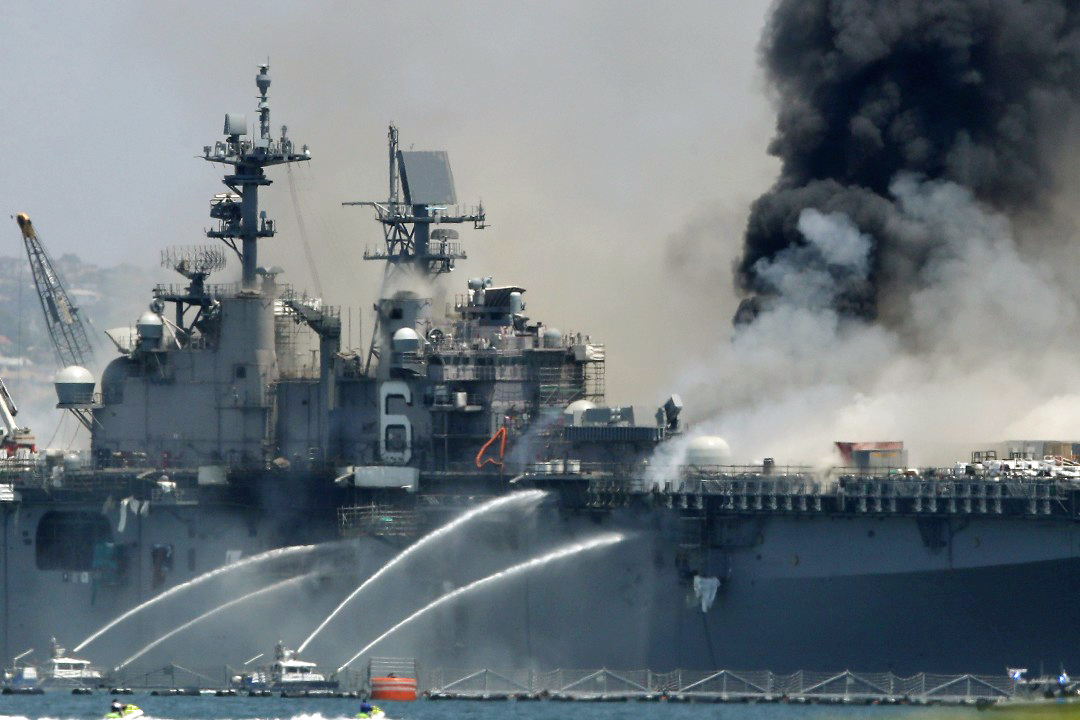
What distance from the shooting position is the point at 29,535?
84812 millimetres

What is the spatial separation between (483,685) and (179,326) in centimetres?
2000

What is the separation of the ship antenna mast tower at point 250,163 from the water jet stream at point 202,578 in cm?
1112

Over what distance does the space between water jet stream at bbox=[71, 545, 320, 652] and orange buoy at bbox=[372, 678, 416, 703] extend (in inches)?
317

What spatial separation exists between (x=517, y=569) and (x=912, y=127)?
928 inches

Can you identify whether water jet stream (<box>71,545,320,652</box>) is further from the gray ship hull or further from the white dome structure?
the white dome structure

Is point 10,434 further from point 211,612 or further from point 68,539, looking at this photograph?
point 211,612

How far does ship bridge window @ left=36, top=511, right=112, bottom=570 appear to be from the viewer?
3307 inches

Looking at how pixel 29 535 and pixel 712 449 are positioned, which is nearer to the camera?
pixel 712 449

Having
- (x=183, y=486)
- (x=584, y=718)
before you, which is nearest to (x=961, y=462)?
(x=584, y=718)

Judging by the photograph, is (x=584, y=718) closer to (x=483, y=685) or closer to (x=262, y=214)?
(x=483, y=685)

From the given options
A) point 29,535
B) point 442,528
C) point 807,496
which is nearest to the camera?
point 807,496

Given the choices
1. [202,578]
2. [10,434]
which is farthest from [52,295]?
[202,578]

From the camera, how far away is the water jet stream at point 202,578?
265 ft

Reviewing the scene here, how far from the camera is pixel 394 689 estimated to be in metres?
73.4
